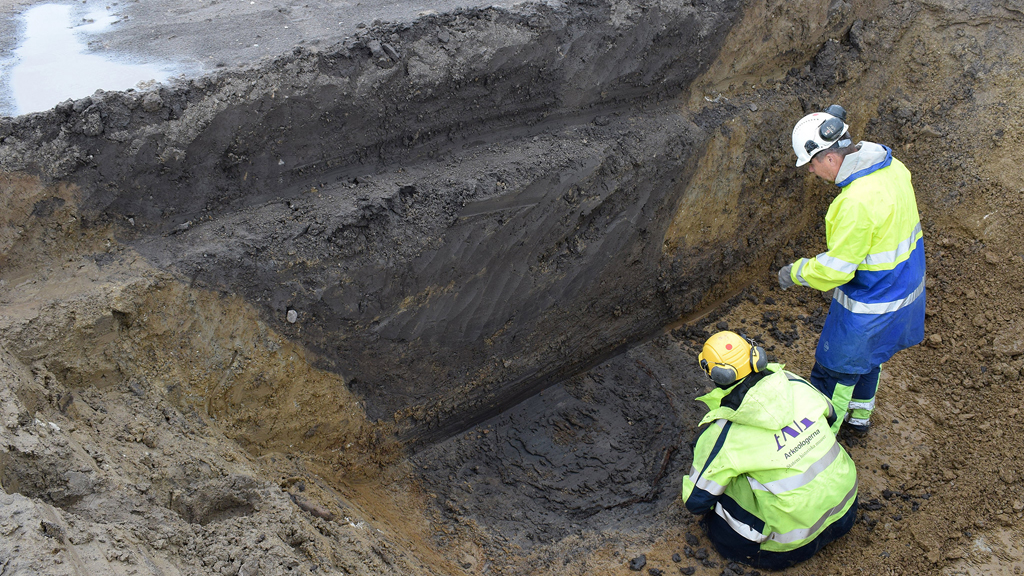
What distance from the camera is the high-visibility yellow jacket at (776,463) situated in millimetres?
3273

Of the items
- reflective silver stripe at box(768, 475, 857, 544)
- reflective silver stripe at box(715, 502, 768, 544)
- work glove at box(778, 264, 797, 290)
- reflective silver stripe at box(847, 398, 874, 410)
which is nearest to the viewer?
reflective silver stripe at box(768, 475, 857, 544)

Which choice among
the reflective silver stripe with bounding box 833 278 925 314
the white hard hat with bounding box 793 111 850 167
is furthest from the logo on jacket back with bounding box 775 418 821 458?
the white hard hat with bounding box 793 111 850 167

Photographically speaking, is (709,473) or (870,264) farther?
(870,264)

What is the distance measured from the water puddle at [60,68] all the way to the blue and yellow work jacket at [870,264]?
395 cm

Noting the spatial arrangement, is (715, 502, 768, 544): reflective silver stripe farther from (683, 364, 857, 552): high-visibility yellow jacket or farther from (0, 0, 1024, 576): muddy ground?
(0, 0, 1024, 576): muddy ground

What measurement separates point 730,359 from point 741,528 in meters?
1.04

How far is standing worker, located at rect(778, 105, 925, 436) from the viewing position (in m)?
3.63

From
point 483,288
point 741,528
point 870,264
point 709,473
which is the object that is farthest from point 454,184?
point 741,528

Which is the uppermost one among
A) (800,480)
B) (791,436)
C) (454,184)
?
(454,184)

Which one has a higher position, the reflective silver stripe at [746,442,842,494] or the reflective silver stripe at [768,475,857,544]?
the reflective silver stripe at [746,442,842,494]

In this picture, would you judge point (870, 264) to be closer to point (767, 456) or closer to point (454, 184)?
point (767, 456)

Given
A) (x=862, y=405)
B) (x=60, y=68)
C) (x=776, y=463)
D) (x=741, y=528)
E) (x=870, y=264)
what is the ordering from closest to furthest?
1. (x=776, y=463)
2. (x=741, y=528)
3. (x=870, y=264)
4. (x=60, y=68)
5. (x=862, y=405)

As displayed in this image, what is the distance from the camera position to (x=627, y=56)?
4699 mm

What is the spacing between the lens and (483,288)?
14.7 feet
